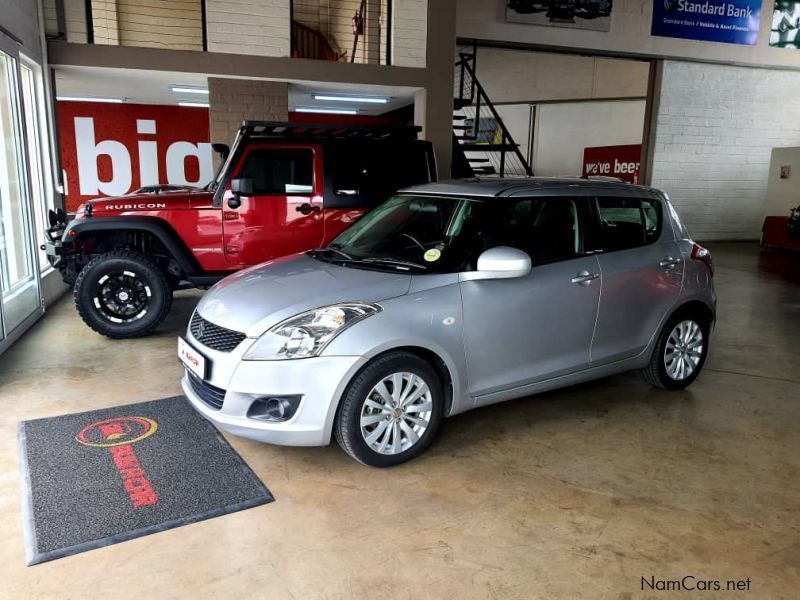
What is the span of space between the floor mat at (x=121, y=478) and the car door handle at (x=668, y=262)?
3.00 metres

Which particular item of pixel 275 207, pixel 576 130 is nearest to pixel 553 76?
pixel 576 130

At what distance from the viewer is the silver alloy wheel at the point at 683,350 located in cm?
465

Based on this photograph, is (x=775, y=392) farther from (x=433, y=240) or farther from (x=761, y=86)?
(x=761, y=86)

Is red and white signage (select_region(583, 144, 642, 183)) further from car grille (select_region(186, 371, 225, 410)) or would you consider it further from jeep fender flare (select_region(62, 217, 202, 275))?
car grille (select_region(186, 371, 225, 410))

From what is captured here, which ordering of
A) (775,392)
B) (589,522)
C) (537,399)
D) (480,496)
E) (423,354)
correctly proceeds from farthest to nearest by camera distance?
(775,392) < (537,399) < (423,354) < (480,496) < (589,522)

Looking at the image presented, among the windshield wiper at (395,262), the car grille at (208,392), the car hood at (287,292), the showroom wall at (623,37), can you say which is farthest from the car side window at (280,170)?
the showroom wall at (623,37)

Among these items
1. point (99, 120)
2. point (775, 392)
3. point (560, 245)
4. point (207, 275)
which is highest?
point (99, 120)

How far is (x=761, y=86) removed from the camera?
585 inches

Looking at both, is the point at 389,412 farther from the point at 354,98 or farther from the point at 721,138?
the point at 721,138

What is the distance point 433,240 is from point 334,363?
43.8 inches

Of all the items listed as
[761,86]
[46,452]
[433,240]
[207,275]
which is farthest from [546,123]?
[46,452]

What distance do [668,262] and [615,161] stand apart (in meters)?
13.1

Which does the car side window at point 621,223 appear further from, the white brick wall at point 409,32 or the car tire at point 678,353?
the white brick wall at point 409,32

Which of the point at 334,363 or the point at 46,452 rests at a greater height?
the point at 334,363
